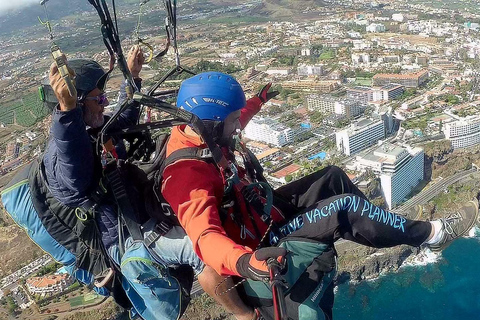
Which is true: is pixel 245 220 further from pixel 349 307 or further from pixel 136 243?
pixel 349 307

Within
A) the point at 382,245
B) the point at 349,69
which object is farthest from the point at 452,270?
the point at 349,69

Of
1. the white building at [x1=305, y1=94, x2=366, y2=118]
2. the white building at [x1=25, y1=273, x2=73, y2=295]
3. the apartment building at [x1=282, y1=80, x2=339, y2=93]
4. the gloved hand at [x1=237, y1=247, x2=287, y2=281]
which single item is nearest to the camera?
the gloved hand at [x1=237, y1=247, x2=287, y2=281]

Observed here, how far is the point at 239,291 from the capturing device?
1.28 meters

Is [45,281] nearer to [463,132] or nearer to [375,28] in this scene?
[463,132]

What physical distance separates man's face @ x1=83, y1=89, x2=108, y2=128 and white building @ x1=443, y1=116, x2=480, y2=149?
37.2 feet

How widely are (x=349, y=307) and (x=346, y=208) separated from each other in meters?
7.05

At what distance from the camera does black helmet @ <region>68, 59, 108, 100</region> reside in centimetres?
126

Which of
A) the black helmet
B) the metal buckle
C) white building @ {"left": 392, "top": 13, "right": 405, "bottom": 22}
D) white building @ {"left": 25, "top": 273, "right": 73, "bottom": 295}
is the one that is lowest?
white building @ {"left": 392, "top": 13, "right": 405, "bottom": 22}

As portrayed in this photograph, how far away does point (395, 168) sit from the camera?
30.7 feet

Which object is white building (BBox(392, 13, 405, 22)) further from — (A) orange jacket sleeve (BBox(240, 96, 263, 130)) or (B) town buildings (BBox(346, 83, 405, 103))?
(A) orange jacket sleeve (BBox(240, 96, 263, 130))

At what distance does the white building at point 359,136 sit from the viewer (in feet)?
35.8

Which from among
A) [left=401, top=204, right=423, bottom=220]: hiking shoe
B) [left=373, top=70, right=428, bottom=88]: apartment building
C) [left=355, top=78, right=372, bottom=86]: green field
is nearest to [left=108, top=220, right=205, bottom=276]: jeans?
[left=401, top=204, right=423, bottom=220]: hiking shoe

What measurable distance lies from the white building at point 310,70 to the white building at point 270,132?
592 cm

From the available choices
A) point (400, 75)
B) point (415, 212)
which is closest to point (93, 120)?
point (415, 212)
